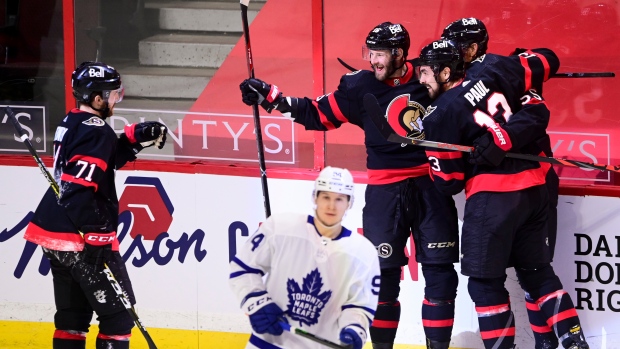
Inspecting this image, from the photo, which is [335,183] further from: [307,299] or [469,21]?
[469,21]

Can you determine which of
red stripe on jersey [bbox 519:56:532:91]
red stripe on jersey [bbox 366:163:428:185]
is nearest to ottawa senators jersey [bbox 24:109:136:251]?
red stripe on jersey [bbox 366:163:428:185]

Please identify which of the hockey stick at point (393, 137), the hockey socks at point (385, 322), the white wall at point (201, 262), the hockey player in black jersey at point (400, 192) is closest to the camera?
the hockey stick at point (393, 137)

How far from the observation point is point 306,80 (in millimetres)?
5023

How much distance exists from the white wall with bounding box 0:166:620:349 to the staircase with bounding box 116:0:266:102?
1.37 feet

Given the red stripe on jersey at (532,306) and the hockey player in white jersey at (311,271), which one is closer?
the hockey player in white jersey at (311,271)

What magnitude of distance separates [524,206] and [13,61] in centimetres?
249

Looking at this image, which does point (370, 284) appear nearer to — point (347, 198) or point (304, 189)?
point (347, 198)

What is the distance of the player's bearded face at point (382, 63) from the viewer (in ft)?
14.6

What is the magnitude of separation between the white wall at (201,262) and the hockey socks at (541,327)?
0.67 ft

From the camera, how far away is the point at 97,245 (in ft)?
14.0

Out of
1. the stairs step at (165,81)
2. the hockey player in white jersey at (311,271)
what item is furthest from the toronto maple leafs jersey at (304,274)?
the stairs step at (165,81)

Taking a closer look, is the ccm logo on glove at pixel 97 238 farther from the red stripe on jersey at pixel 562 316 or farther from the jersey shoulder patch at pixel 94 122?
the red stripe on jersey at pixel 562 316

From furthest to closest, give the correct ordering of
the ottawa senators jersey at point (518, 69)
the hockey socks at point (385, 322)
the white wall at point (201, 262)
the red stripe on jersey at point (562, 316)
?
the white wall at point (201, 262), the hockey socks at point (385, 322), the red stripe on jersey at point (562, 316), the ottawa senators jersey at point (518, 69)

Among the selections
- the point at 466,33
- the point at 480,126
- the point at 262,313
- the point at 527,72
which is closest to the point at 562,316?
the point at 480,126
